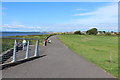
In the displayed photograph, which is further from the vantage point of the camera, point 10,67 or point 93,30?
point 93,30

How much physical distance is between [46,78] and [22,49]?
12169 millimetres

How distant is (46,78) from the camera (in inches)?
310

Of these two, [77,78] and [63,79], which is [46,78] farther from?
[77,78]

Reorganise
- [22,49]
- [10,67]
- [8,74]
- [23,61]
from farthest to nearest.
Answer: [22,49] → [23,61] → [10,67] → [8,74]

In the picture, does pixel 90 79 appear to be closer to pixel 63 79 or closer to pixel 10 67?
pixel 63 79

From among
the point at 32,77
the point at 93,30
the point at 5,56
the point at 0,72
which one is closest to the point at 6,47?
the point at 5,56

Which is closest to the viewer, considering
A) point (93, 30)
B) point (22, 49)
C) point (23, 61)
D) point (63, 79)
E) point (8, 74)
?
point (63, 79)

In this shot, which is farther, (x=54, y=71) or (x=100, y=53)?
(x=100, y=53)

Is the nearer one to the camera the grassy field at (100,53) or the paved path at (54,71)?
the paved path at (54,71)

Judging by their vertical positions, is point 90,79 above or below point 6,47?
below

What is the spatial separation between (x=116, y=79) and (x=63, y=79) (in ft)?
7.23

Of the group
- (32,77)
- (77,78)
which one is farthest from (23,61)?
(77,78)

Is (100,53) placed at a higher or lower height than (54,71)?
higher

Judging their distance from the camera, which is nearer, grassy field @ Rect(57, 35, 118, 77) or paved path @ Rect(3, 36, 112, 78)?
paved path @ Rect(3, 36, 112, 78)
